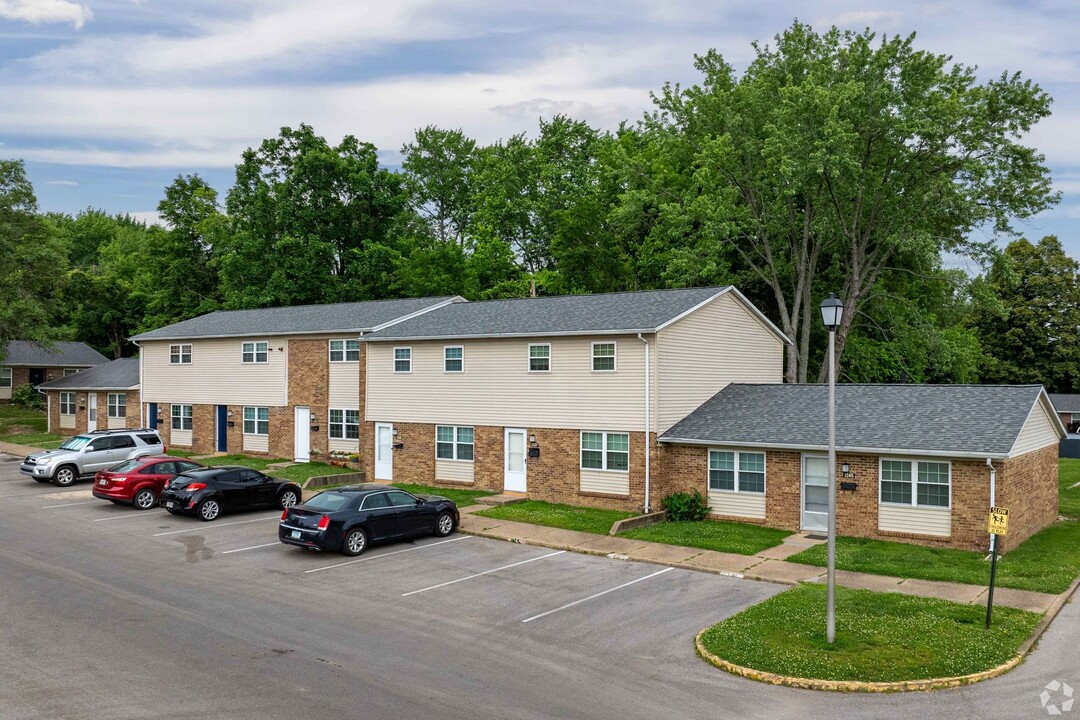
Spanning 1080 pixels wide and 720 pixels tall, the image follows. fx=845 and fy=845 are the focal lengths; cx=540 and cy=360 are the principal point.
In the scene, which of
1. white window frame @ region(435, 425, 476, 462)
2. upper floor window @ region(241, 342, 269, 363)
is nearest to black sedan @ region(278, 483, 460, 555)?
white window frame @ region(435, 425, 476, 462)

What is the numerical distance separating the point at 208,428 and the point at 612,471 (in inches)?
894

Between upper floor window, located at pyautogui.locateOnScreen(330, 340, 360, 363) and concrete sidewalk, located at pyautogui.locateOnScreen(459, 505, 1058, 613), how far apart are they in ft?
38.5

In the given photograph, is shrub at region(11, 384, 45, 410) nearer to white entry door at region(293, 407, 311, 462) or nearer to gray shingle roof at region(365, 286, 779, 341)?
white entry door at region(293, 407, 311, 462)

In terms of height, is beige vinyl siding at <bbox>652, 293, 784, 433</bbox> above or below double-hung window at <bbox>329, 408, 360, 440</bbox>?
above

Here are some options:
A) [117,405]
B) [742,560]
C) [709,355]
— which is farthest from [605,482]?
[117,405]

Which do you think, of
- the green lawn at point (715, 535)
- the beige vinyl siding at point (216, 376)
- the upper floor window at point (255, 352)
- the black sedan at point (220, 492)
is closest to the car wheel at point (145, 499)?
the black sedan at point (220, 492)

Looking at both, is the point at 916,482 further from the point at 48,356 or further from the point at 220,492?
the point at 48,356

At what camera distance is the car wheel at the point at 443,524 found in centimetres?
2192

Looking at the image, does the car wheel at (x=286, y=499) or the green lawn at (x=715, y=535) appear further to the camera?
the car wheel at (x=286, y=499)

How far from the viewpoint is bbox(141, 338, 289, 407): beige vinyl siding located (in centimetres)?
3703

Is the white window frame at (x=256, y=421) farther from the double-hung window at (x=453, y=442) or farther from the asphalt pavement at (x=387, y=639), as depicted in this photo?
the asphalt pavement at (x=387, y=639)

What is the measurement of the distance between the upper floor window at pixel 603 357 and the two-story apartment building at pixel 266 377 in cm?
1051

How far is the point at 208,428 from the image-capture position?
39781 mm

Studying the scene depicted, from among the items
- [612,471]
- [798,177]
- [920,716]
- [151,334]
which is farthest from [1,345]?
[920,716]
